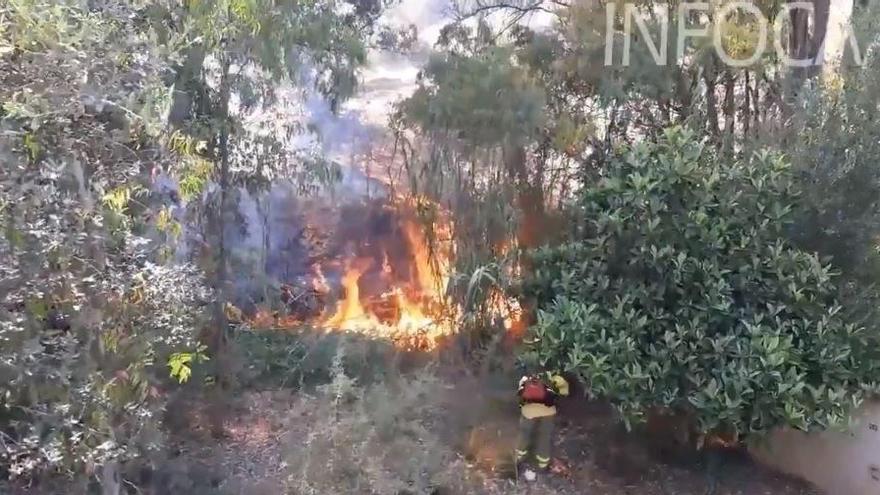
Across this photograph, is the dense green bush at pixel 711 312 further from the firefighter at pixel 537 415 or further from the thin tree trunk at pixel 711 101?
the thin tree trunk at pixel 711 101

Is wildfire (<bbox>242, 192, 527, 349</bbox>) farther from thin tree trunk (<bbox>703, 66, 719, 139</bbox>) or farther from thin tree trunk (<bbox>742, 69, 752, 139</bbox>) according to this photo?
thin tree trunk (<bbox>742, 69, 752, 139</bbox>)

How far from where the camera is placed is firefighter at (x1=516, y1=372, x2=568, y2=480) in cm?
579

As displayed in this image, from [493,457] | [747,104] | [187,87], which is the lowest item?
[493,457]

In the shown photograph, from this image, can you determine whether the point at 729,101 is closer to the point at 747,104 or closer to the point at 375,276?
the point at 747,104

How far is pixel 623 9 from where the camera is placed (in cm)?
662

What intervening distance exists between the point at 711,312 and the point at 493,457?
1.86 m

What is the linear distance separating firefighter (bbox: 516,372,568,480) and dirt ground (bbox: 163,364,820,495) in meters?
0.11

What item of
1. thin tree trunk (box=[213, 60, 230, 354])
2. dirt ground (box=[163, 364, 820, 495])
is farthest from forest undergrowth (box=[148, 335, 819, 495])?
thin tree trunk (box=[213, 60, 230, 354])

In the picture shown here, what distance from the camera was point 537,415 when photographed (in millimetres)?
5805

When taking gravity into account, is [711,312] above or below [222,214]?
below

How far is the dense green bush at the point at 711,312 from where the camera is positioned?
16.0 feet

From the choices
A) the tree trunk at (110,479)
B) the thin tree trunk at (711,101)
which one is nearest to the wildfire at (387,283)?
the thin tree trunk at (711,101)

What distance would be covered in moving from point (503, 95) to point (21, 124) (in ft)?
13.0

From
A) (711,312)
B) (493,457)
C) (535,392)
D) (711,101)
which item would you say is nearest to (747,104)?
(711,101)
